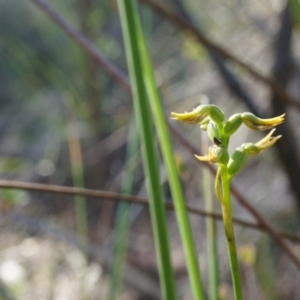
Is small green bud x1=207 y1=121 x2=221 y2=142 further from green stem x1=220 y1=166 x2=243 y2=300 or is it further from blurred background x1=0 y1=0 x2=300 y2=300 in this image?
blurred background x1=0 y1=0 x2=300 y2=300

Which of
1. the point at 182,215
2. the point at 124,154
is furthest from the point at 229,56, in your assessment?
the point at 124,154

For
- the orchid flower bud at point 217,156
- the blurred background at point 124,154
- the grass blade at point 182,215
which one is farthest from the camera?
the blurred background at point 124,154

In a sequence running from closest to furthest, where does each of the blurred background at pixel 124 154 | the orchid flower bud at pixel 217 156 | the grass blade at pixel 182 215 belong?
the orchid flower bud at pixel 217 156 < the grass blade at pixel 182 215 < the blurred background at pixel 124 154

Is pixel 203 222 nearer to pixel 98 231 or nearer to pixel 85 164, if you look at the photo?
pixel 98 231

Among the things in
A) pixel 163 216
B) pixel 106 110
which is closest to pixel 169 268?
pixel 163 216

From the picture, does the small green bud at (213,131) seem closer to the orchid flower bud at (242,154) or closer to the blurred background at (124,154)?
the orchid flower bud at (242,154)

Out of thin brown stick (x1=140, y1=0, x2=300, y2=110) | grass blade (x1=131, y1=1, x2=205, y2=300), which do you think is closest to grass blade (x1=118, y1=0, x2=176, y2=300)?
grass blade (x1=131, y1=1, x2=205, y2=300)

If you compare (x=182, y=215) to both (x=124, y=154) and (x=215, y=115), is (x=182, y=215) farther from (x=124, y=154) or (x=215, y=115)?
(x=124, y=154)

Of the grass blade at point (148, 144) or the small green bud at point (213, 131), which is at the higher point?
the grass blade at point (148, 144)

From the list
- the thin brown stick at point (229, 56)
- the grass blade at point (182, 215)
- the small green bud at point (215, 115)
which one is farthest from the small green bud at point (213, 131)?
the thin brown stick at point (229, 56)
